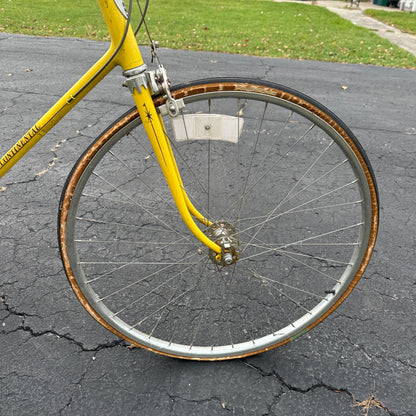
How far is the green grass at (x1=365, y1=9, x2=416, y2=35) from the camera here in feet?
34.2

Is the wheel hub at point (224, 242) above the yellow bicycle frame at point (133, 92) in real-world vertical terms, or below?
below

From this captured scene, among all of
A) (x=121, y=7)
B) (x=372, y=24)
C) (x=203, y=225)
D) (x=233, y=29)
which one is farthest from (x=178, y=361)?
(x=372, y=24)

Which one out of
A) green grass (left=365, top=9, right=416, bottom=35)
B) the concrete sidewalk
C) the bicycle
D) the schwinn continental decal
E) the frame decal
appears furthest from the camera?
green grass (left=365, top=9, right=416, bottom=35)

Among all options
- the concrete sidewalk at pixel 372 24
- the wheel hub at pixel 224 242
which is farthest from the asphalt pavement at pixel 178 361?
the concrete sidewalk at pixel 372 24

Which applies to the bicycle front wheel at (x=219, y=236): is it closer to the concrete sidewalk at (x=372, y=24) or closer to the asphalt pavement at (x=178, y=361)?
the asphalt pavement at (x=178, y=361)

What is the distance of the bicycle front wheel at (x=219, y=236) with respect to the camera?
1.34 metres

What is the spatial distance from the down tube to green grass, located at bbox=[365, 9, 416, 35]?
10801 mm

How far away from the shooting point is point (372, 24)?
10.9m

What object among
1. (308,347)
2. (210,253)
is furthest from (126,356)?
(308,347)

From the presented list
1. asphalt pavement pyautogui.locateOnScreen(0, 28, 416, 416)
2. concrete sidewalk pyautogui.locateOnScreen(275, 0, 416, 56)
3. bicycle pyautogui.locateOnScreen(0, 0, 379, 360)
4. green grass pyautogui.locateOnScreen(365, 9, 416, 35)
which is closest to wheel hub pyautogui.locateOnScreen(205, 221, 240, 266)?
bicycle pyautogui.locateOnScreen(0, 0, 379, 360)

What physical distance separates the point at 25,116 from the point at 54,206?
1.80 m

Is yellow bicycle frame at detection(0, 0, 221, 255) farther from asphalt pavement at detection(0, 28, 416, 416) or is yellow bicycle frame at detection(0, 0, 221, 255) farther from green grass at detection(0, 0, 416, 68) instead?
green grass at detection(0, 0, 416, 68)

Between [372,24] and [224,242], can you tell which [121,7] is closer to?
[224,242]

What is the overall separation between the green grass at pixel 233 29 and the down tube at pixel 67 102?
20.5ft
